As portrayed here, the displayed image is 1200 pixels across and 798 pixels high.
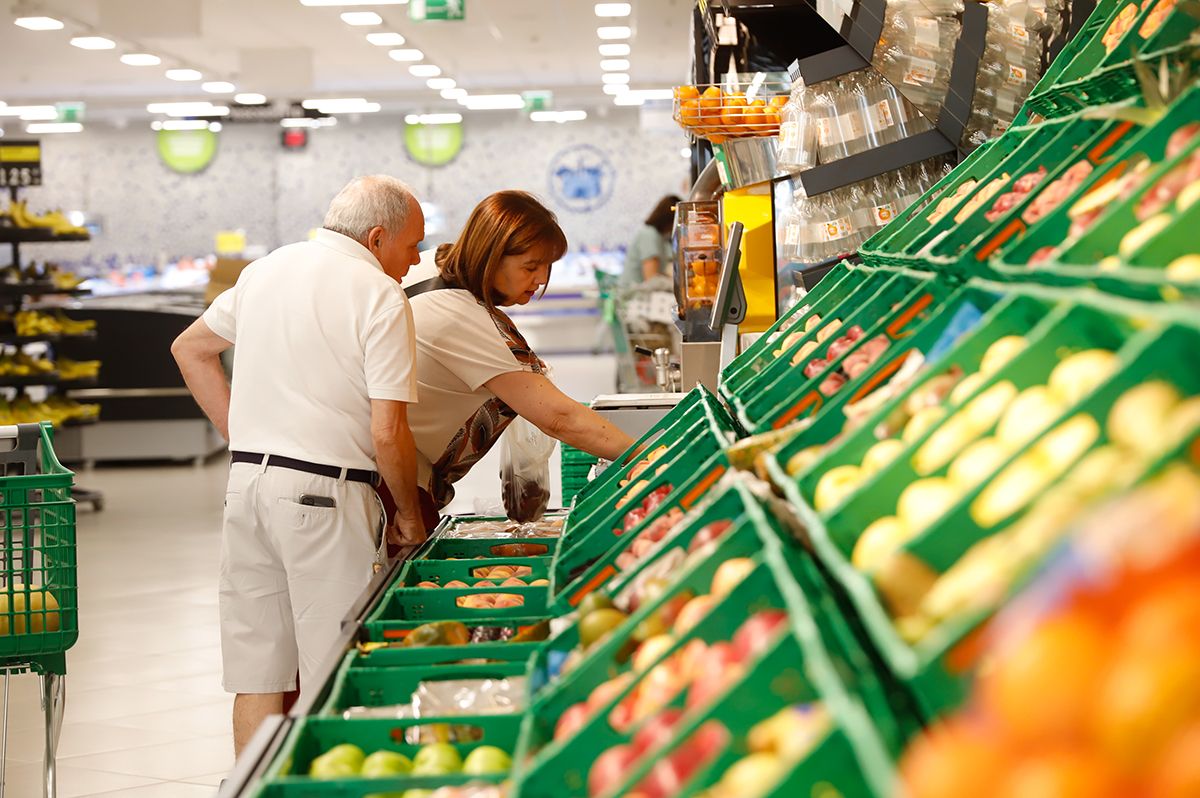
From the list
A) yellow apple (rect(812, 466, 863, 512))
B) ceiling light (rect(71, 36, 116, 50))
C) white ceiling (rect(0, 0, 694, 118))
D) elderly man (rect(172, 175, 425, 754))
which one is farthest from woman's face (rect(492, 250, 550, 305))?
ceiling light (rect(71, 36, 116, 50))

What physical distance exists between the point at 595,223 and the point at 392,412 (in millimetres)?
20119

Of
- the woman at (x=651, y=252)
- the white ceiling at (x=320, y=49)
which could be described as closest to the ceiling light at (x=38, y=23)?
the white ceiling at (x=320, y=49)

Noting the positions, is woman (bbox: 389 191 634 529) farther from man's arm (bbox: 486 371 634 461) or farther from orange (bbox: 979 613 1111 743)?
orange (bbox: 979 613 1111 743)

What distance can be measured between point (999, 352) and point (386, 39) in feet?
47.7

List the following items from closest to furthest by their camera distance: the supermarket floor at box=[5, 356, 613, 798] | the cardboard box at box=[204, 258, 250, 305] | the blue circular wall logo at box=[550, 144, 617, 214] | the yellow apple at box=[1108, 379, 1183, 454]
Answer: the yellow apple at box=[1108, 379, 1183, 454], the supermarket floor at box=[5, 356, 613, 798], the cardboard box at box=[204, 258, 250, 305], the blue circular wall logo at box=[550, 144, 617, 214]

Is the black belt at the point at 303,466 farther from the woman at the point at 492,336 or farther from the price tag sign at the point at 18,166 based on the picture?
the price tag sign at the point at 18,166

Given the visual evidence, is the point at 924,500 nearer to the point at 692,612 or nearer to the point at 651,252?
the point at 692,612

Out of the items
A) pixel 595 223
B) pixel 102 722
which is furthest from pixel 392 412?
pixel 595 223

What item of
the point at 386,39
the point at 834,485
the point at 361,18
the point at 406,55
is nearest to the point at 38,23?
the point at 361,18

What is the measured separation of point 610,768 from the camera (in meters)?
1.19

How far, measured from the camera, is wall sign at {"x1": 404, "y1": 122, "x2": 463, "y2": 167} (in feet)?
74.6

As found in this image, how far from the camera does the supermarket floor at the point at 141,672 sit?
423cm

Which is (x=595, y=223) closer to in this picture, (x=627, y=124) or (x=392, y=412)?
(x=627, y=124)

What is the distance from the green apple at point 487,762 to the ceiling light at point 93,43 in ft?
48.8
